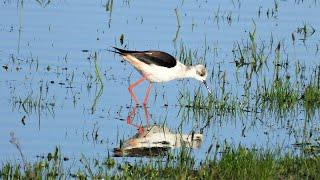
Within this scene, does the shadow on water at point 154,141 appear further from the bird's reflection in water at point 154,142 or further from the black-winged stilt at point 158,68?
the black-winged stilt at point 158,68

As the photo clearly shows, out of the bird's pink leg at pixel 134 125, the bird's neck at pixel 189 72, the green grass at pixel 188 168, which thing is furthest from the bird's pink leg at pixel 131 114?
the green grass at pixel 188 168

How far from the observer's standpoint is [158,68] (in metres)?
14.5

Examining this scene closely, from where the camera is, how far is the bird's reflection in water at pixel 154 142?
463 inches

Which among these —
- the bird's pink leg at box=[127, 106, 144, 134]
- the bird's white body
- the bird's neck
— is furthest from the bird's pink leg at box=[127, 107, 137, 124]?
the bird's neck

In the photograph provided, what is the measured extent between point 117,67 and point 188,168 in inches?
214

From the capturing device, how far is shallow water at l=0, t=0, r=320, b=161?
41.5 feet

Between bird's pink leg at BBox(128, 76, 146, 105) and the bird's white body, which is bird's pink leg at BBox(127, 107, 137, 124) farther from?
the bird's white body

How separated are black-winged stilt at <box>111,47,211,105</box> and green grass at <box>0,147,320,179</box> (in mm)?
3519

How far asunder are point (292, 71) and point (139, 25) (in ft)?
10.9

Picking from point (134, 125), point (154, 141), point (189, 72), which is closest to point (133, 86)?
point (189, 72)

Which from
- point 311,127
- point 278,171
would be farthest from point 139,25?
point 278,171

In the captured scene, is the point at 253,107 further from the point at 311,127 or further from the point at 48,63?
the point at 48,63

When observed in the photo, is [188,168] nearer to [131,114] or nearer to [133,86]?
[131,114]

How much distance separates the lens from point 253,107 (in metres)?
14.0
